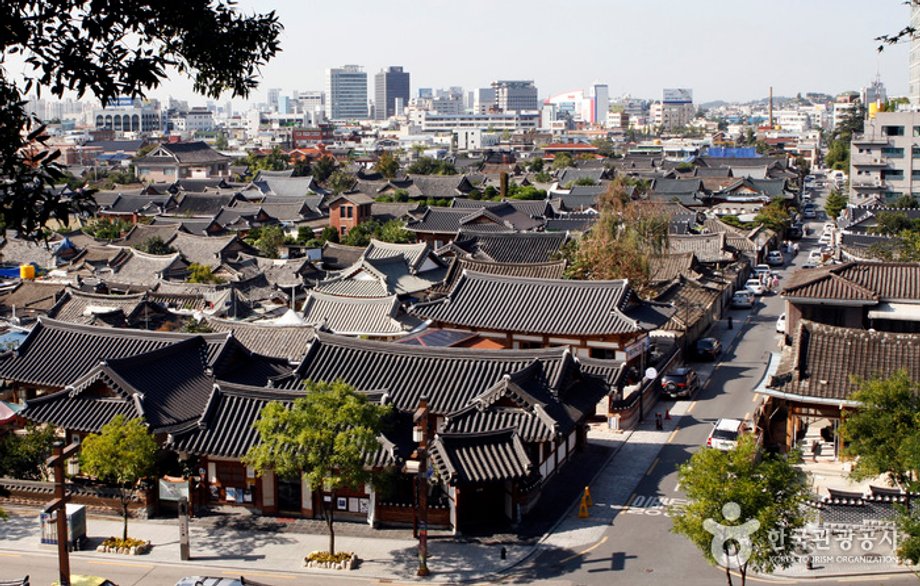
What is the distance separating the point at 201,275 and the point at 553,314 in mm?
Answer: 24049

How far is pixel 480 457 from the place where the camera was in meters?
23.2

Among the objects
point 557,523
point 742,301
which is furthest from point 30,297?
point 742,301

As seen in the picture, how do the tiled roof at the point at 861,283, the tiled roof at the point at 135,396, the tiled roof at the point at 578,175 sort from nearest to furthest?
1. the tiled roof at the point at 135,396
2. the tiled roof at the point at 861,283
3. the tiled roof at the point at 578,175

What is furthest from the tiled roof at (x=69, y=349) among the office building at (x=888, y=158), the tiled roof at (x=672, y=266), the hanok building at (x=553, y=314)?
the office building at (x=888, y=158)

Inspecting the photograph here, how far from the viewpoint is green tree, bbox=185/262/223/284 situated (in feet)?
174

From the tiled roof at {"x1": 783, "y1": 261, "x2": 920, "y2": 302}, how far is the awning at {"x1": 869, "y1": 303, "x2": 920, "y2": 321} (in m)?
0.25

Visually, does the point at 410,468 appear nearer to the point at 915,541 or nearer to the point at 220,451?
the point at 220,451

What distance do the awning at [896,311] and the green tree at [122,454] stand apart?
79.2ft

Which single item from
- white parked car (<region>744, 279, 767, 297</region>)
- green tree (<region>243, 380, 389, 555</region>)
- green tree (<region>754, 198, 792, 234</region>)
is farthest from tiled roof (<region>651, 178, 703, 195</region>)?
green tree (<region>243, 380, 389, 555</region>)

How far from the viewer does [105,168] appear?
13788 centimetres

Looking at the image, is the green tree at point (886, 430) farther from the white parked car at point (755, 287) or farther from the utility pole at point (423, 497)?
the white parked car at point (755, 287)

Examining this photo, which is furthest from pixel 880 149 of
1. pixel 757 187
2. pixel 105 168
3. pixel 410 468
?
pixel 105 168

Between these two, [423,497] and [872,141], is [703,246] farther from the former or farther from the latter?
[423,497]

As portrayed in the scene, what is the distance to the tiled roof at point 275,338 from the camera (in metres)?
34.9
